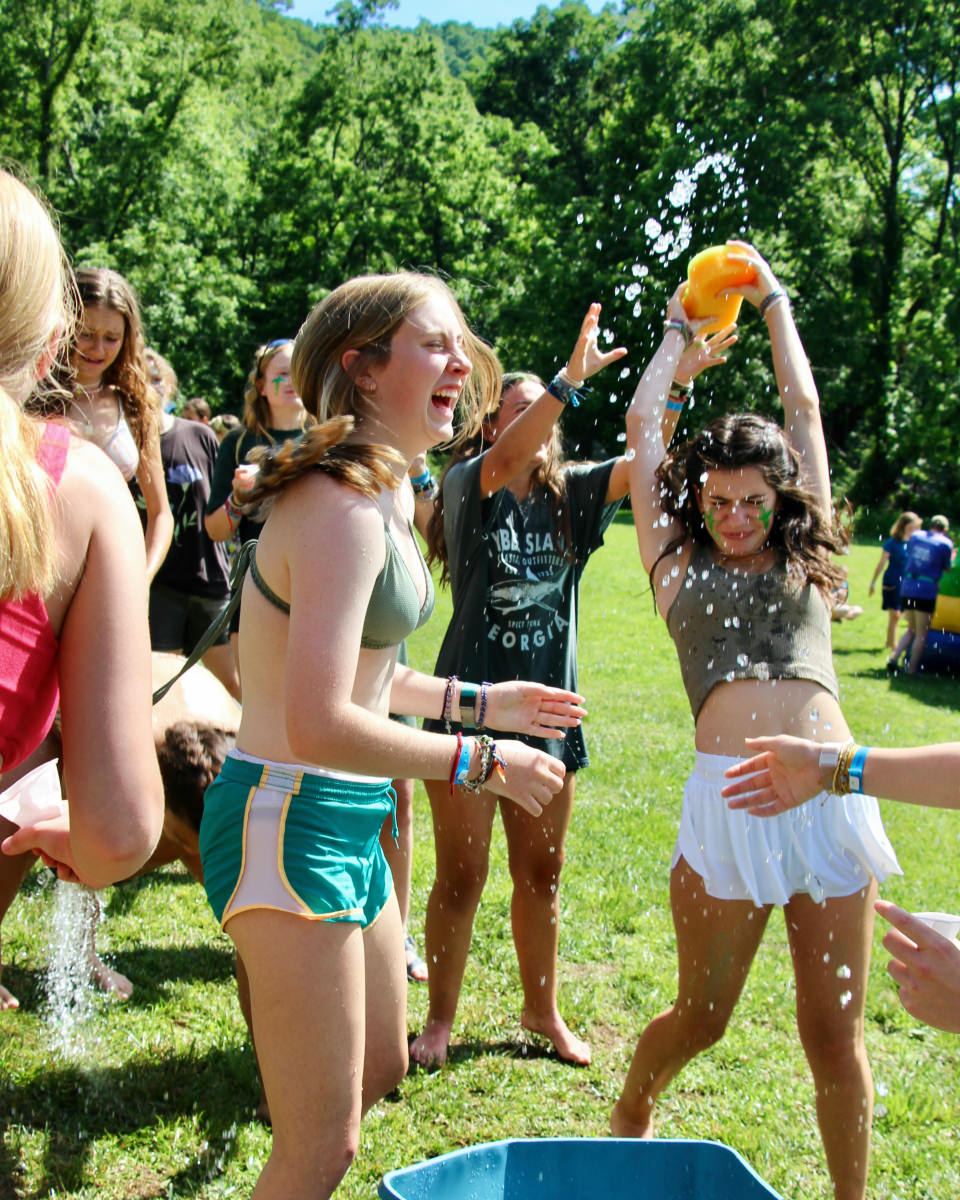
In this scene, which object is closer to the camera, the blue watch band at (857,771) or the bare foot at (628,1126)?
the blue watch band at (857,771)

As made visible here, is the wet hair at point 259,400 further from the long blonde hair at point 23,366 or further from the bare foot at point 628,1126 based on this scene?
the long blonde hair at point 23,366

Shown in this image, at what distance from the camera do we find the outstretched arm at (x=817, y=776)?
214 centimetres

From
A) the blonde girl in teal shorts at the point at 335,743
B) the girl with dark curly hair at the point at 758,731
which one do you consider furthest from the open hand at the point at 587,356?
the blonde girl in teal shorts at the point at 335,743

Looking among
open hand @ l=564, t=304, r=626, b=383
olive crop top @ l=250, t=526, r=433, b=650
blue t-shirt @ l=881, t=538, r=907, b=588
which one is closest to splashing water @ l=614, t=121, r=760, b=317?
blue t-shirt @ l=881, t=538, r=907, b=588

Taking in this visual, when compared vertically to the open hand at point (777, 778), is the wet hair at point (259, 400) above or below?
above

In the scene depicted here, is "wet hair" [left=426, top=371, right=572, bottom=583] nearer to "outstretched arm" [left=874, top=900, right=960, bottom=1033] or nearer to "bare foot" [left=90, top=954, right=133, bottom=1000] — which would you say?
"bare foot" [left=90, top=954, right=133, bottom=1000]

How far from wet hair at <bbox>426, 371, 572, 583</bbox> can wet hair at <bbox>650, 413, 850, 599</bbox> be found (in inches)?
24.9

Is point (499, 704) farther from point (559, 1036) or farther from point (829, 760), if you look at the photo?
point (559, 1036)

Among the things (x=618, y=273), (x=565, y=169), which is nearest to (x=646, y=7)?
(x=565, y=169)

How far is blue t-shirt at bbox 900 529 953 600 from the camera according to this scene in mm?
12125

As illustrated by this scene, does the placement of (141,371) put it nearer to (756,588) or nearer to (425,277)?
(425,277)

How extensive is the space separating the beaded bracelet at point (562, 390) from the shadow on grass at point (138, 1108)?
7.69 ft

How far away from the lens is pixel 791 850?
105 inches

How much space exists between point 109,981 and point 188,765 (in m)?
1.05
